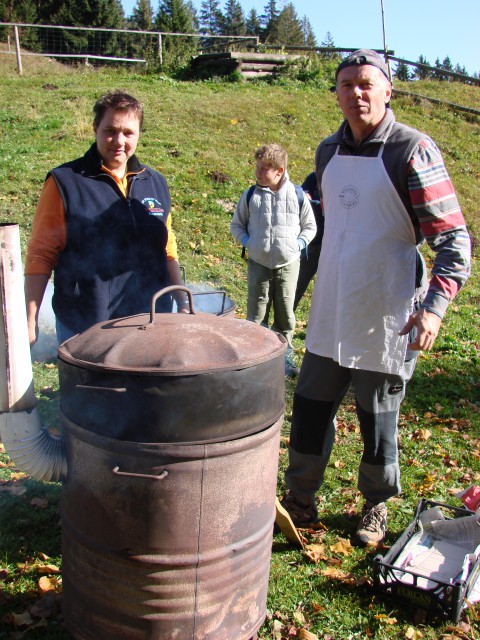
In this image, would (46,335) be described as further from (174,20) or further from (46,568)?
(174,20)

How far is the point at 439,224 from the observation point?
8.62ft

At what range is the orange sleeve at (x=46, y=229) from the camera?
285 centimetres

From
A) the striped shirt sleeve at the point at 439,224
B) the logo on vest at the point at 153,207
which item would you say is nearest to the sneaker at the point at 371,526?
the striped shirt sleeve at the point at 439,224

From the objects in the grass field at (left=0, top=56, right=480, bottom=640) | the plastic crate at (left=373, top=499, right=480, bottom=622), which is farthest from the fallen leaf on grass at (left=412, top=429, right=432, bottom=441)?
the plastic crate at (left=373, top=499, right=480, bottom=622)

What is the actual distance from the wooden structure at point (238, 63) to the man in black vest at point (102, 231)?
14927 mm

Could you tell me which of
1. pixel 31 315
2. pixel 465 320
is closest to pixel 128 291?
pixel 31 315

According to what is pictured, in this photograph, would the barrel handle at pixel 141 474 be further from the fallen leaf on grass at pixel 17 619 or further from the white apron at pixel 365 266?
the white apron at pixel 365 266

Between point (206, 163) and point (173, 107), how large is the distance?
3476 millimetres

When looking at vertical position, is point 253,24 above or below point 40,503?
above

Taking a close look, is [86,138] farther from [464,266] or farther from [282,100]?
[464,266]

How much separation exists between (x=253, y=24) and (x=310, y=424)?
81586 mm

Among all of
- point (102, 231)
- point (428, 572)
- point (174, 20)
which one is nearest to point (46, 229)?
point (102, 231)

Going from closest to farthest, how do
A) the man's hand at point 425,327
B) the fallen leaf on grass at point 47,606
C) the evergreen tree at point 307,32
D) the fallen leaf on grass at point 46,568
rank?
1. the man's hand at point 425,327
2. the fallen leaf on grass at point 47,606
3. the fallen leaf on grass at point 46,568
4. the evergreen tree at point 307,32

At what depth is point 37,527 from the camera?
332 centimetres
